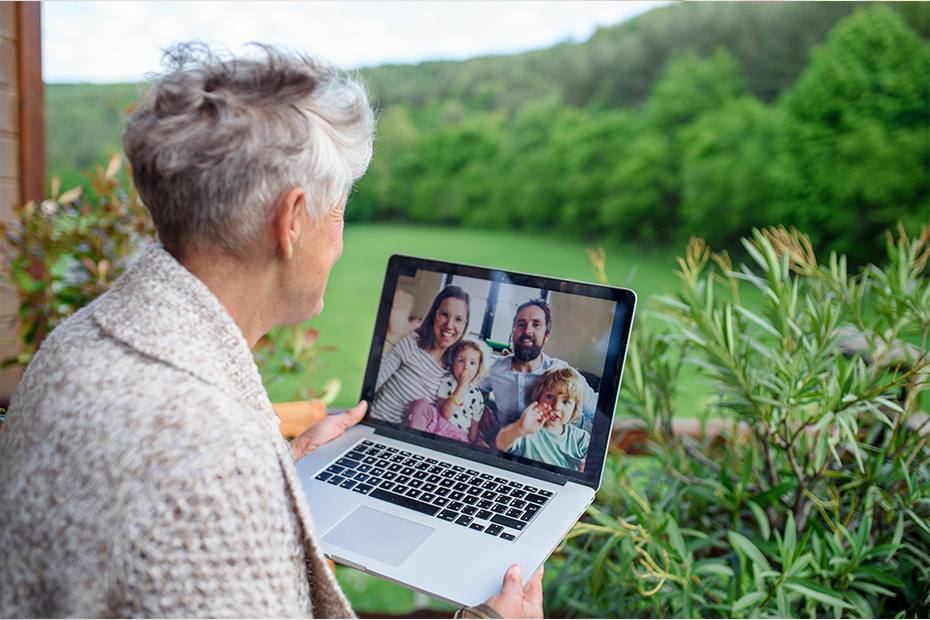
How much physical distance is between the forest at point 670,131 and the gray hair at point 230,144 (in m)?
2.80

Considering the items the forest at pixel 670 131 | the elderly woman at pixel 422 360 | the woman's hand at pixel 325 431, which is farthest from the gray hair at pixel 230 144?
the forest at pixel 670 131

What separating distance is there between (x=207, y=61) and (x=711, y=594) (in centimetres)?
150

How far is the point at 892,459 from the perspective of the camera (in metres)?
1.38

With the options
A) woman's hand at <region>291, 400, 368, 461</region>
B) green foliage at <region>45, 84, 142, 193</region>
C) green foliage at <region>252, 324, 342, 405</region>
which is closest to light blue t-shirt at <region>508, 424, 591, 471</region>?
woman's hand at <region>291, 400, 368, 461</region>

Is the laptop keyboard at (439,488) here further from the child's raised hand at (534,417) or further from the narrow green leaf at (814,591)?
the narrow green leaf at (814,591)

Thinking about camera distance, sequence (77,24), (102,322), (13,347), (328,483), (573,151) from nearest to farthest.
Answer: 1. (102,322)
2. (328,483)
3. (13,347)
4. (77,24)
5. (573,151)

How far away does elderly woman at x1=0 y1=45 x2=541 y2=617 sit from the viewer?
532mm

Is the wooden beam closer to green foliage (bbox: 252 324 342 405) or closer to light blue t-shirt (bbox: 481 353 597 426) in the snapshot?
green foliage (bbox: 252 324 342 405)

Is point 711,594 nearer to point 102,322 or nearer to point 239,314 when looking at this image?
point 239,314

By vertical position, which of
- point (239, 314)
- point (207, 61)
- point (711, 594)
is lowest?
point (711, 594)

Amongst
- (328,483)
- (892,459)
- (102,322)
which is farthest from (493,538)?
(892,459)

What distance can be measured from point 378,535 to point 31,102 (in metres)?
2.27

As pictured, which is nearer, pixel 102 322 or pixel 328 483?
pixel 102 322

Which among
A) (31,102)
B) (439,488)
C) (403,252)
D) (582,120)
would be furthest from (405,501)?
(582,120)
